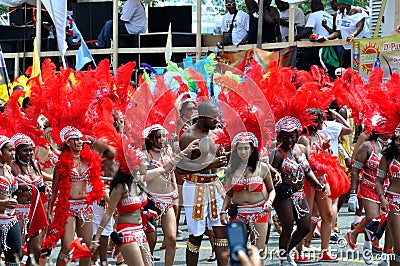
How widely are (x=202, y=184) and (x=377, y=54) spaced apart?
616 centimetres

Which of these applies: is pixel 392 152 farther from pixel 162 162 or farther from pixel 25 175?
pixel 25 175

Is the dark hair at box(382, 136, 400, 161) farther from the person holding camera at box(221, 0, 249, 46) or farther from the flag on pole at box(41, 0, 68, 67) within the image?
the flag on pole at box(41, 0, 68, 67)

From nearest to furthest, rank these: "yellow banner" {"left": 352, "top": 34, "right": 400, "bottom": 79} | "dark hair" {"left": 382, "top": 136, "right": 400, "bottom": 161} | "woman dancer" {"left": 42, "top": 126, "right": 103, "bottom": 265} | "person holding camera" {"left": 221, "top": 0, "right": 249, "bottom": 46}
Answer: "dark hair" {"left": 382, "top": 136, "right": 400, "bottom": 161} → "woman dancer" {"left": 42, "top": 126, "right": 103, "bottom": 265} → "yellow banner" {"left": 352, "top": 34, "right": 400, "bottom": 79} → "person holding camera" {"left": 221, "top": 0, "right": 249, "bottom": 46}

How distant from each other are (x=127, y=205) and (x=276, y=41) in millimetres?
9447

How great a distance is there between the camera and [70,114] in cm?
959

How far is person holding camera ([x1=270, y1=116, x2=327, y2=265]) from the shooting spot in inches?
388

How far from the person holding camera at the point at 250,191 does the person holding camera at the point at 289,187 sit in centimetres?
75

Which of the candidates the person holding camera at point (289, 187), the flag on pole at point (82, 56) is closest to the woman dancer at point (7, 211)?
the person holding camera at point (289, 187)

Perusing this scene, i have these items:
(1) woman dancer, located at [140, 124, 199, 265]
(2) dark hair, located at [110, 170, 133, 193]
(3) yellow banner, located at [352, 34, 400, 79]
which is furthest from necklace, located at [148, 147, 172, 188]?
(3) yellow banner, located at [352, 34, 400, 79]

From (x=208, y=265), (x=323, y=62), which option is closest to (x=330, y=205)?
(x=208, y=265)

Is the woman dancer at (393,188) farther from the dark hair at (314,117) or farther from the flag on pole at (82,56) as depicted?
the flag on pole at (82,56)

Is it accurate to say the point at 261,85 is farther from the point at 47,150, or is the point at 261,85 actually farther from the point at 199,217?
the point at 47,150

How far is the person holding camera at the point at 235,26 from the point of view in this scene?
17359 mm

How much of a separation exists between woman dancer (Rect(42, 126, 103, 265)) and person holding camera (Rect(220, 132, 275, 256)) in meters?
1.35
